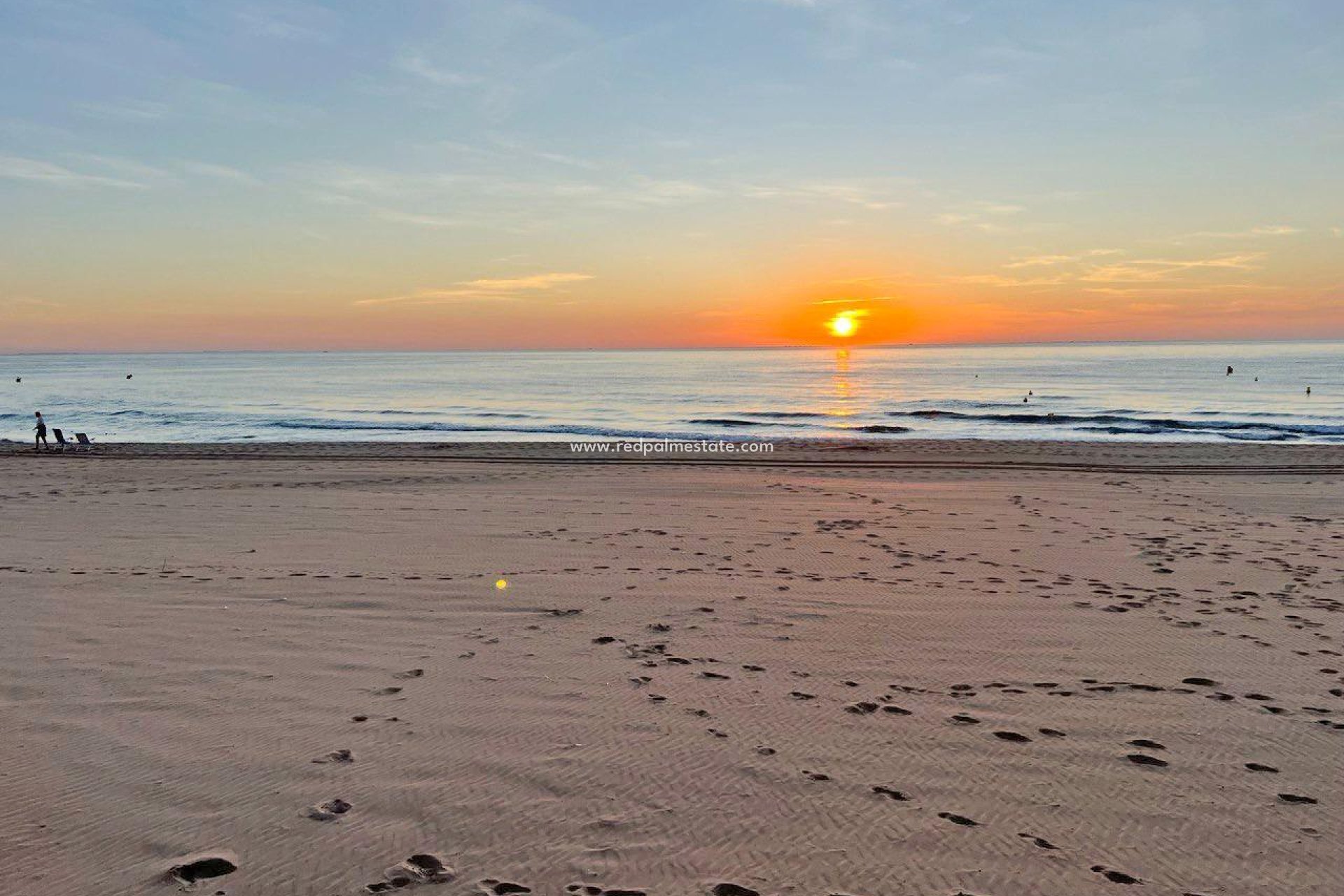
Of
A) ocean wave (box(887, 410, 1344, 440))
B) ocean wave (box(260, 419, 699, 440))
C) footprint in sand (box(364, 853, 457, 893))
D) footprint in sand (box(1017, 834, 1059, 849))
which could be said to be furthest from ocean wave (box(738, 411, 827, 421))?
footprint in sand (box(364, 853, 457, 893))

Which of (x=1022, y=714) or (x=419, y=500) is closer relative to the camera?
(x=1022, y=714)

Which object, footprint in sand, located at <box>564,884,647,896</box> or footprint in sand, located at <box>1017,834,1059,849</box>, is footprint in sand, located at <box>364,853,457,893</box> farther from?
footprint in sand, located at <box>1017,834,1059,849</box>

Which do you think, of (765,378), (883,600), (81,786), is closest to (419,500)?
(883,600)

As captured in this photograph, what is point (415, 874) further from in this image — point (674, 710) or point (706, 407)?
point (706, 407)

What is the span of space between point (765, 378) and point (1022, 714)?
314 feet

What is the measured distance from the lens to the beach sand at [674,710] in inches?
155

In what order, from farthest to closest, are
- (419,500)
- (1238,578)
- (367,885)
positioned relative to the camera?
1. (419,500)
2. (1238,578)
3. (367,885)

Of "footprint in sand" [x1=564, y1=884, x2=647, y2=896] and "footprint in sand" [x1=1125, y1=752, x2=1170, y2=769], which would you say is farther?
"footprint in sand" [x1=1125, y1=752, x2=1170, y2=769]

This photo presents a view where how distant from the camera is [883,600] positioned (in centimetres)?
849

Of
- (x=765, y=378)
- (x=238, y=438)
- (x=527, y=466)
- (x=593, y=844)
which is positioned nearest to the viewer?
(x=593, y=844)

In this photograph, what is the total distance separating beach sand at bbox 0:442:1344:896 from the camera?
12.9 feet

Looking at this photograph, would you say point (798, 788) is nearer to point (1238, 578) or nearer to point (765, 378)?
point (1238, 578)

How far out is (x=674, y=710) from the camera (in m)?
5.62

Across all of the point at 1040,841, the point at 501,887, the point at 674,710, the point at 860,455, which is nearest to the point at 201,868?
the point at 501,887
